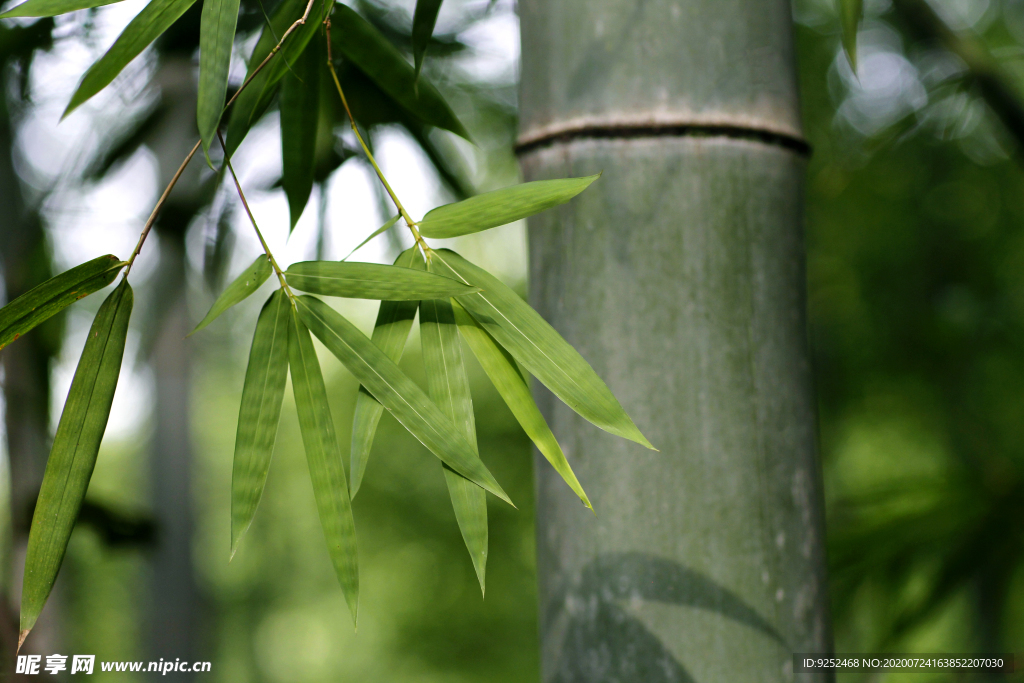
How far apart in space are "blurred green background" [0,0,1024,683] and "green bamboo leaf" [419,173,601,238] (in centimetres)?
22

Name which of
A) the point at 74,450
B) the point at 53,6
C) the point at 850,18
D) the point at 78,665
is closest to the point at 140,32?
the point at 53,6

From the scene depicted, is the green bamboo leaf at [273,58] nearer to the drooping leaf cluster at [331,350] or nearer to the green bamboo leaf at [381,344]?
the drooping leaf cluster at [331,350]

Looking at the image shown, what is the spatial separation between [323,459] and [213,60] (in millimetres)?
266

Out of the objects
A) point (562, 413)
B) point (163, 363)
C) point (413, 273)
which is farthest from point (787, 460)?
point (163, 363)

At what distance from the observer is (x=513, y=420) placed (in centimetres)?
521

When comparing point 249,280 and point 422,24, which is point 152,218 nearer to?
point 249,280

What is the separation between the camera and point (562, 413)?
0.52 m

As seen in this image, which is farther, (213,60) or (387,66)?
(387,66)

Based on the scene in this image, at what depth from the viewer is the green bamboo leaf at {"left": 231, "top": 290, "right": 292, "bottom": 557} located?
0.45m

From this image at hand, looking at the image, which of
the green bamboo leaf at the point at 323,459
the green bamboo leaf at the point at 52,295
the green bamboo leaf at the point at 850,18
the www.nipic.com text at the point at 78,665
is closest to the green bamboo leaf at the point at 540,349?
the green bamboo leaf at the point at 323,459

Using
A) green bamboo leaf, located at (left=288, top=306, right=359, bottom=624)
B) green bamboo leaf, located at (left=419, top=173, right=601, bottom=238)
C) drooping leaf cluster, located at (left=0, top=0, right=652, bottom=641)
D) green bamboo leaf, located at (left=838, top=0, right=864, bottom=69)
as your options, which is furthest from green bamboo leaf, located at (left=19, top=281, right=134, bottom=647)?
green bamboo leaf, located at (left=838, top=0, right=864, bottom=69)

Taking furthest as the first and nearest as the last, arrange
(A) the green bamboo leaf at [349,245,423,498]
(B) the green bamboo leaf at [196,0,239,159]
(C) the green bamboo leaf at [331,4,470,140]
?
(C) the green bamboo leaf at [331,4,470,140] → (A) the green bamboo leaf at [349,245,423,498] → (B) the green bamboo leaf at [196,0,239,159]

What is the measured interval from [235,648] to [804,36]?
7995 mm

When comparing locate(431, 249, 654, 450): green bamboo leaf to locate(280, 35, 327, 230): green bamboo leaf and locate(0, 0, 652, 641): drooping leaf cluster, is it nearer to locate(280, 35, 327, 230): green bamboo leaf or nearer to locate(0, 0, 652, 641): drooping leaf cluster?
locate(0, 0, 652, 641): drooping leaf cluster
